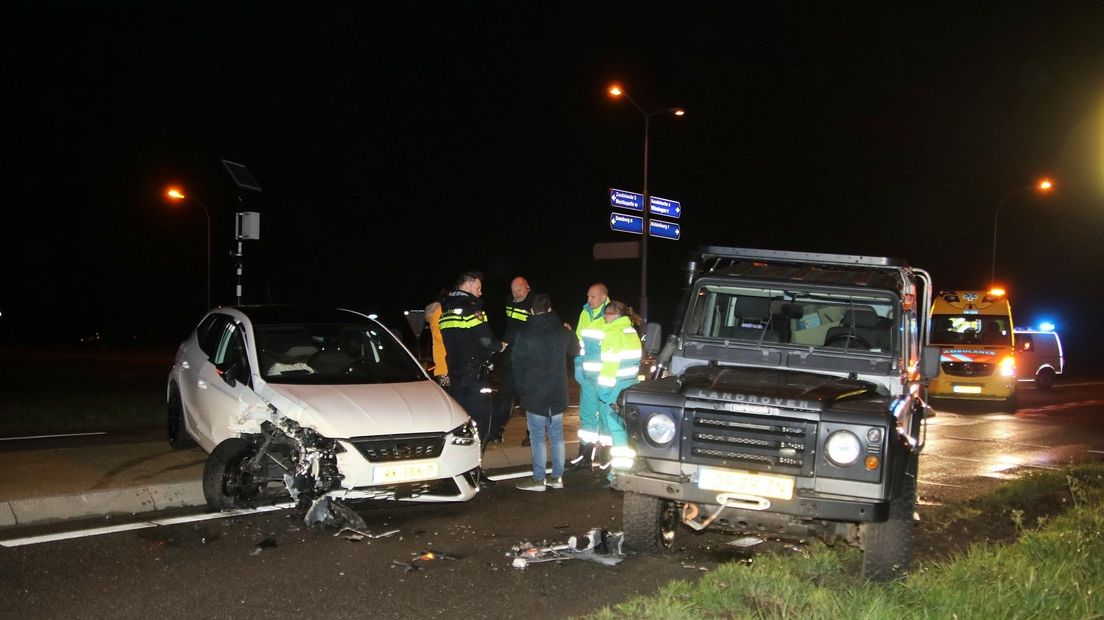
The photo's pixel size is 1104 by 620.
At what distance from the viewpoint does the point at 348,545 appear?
6641mm

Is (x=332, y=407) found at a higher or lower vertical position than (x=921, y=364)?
lower

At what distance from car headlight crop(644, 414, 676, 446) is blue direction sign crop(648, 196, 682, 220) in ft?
54.4

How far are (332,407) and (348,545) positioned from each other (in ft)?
4.17

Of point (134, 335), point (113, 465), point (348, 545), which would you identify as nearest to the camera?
point (348, 545)

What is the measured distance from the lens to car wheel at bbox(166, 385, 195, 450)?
9.47 m

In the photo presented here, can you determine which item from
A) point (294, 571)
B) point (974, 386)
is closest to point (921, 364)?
point (294, 571)

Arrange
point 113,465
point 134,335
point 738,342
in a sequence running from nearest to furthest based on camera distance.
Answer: point 738,342, point 113,465, point 134,335

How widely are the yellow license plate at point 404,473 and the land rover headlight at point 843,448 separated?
3.19 metres

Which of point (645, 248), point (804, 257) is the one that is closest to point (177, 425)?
point (804, 257)

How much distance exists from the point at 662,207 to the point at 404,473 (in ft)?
52.8

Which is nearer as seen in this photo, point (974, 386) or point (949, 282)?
point (974, 386)

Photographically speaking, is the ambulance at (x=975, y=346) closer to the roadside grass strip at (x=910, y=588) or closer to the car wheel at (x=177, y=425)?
the roadside grass strip at (x=910, y=588)

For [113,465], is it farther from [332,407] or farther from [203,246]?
[203,246]

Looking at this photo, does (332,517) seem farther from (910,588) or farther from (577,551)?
(910,588)
